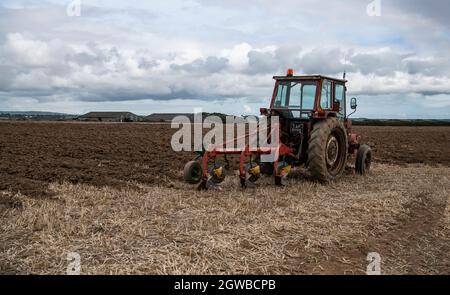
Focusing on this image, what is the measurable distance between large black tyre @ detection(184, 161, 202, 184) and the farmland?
27 cm

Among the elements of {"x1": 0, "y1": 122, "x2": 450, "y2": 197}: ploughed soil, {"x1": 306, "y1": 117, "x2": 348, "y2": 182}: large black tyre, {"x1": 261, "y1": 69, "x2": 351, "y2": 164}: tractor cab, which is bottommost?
{"x1": 0, "y1": 122, "x2": 450, "y2": 197}: ploughed soil

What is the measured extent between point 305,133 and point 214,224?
15.7ft

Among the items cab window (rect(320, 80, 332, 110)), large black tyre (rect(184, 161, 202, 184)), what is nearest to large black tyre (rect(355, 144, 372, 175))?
cab window (rect(320, 80, 332, 110))

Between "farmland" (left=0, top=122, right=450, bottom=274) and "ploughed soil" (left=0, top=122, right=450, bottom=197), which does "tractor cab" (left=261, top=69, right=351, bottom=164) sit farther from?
"ploughed soil" (left=0, top=122, right=450, bottom=197)

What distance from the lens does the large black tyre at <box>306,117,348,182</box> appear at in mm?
9383

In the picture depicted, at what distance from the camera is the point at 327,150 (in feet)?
33.4

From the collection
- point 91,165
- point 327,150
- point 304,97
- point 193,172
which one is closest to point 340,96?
point 304,97

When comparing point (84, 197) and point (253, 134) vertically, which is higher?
point (253, 134)

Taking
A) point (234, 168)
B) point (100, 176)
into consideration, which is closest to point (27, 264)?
point (100, 176)

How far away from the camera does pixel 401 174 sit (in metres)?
12.1

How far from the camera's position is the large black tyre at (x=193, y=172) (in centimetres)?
859

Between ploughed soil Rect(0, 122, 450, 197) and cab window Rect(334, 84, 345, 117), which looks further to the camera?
cab window Rect(334, 84, 345, 117)
